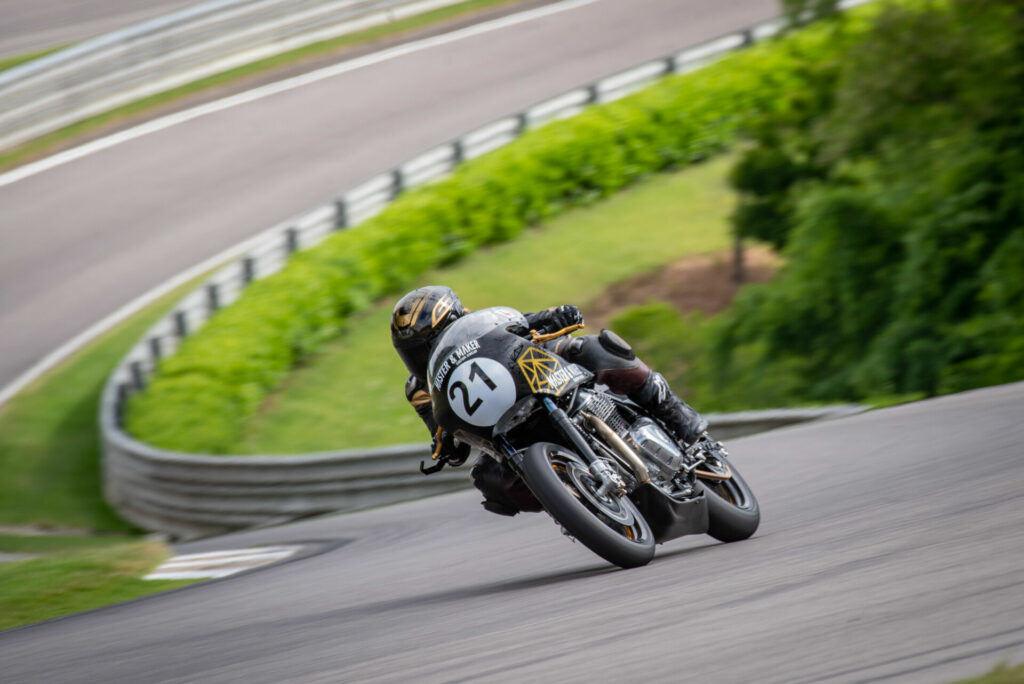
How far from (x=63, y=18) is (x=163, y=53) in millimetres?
4739

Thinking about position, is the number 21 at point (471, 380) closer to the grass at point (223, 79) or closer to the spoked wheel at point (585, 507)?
the spoked wheel at point (585, 507)

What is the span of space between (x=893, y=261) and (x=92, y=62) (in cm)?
1585

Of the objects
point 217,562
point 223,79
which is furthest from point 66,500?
point 223,79

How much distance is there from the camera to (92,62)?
22.8m

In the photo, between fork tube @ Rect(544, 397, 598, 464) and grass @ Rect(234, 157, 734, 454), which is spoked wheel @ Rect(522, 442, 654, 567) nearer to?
fork tube @ Rect(544, 397, 598, 464)

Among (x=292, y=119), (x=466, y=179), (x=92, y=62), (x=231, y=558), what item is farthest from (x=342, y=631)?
(x=92, y=62)

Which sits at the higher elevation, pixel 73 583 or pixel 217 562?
pixel 73 583

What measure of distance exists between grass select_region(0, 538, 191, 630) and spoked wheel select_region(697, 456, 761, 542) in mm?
4147

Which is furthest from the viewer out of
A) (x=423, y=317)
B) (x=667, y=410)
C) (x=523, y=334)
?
(x=667, y=410)

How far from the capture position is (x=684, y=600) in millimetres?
4266

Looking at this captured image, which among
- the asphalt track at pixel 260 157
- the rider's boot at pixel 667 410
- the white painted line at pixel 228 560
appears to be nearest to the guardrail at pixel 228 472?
the white painted line at pixel 228 560

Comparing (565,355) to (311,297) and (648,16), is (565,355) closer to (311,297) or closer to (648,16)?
(311,297)

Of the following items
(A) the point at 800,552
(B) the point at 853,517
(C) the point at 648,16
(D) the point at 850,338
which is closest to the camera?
(A) the point at 800,552

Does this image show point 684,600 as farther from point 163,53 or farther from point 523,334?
point 163,53
